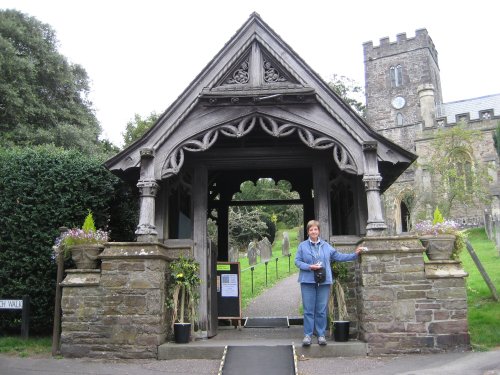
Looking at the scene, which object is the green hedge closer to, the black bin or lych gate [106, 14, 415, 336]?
lych gate [106, 14, 415, 336]

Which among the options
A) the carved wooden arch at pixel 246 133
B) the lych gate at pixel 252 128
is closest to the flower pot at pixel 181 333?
the lych gate at pixel 252 128

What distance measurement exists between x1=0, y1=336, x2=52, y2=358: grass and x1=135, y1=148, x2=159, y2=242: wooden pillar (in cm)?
261

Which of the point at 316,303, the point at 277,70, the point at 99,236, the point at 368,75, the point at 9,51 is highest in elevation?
the point at 368,75

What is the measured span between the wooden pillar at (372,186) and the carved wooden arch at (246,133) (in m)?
0.23

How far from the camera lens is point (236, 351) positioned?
7180 millimetres

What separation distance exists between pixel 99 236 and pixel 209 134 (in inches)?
100

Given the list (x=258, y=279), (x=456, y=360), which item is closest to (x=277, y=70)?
(x=456, y=360)

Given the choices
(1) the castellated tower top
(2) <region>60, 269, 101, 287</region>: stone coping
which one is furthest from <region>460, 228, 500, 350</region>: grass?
(1) the castellated tower top

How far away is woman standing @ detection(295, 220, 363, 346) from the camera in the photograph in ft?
24.0

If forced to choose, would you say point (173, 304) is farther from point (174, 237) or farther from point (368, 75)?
point (368, 75)

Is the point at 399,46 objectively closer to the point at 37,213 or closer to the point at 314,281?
the point at 37,213

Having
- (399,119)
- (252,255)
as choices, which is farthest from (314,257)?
(399,119)

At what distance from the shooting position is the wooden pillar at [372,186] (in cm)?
787

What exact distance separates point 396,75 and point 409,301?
56.3 meters
